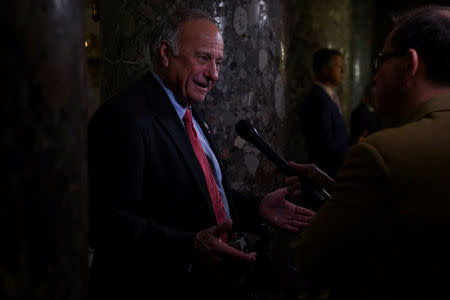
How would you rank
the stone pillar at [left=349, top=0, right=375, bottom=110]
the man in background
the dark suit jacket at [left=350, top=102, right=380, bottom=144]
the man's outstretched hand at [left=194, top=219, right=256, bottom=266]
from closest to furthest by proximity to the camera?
the man in background, the man's outstretched hand at [left=194, top=219, right=256, bottom=266], the dark suit jacket at [left=350, top=102, right=380, bottom=144], the stone pillar at [left=349, top=0, right=375, bottom=110]

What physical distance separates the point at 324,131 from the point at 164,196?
2699mm

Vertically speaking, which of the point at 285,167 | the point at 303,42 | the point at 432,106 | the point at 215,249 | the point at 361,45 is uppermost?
the point at 361,45

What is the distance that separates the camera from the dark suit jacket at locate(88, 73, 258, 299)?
1.65m

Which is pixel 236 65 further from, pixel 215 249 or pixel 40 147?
pixel 40 147

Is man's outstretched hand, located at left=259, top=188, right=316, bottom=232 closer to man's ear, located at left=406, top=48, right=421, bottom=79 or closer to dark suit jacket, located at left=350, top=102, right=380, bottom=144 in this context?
man's ear, located at left=406, top=48, right=421, bottom=79

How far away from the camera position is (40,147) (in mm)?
1072

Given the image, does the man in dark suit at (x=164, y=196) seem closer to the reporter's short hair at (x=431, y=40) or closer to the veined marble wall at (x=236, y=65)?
the veined marble wall at (x=236, y=65)

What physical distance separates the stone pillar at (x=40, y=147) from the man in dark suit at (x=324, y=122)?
3260 mm

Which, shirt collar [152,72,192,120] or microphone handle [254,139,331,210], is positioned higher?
shirt collar [152,72,192,120]

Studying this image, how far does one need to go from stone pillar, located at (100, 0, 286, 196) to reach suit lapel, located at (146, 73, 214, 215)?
0.40 metres

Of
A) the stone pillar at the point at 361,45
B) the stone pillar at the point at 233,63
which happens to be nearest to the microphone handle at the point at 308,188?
the stone pillar at the point at 233,63

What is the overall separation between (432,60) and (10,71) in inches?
39.8

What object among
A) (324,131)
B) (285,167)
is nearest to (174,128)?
(285,167)

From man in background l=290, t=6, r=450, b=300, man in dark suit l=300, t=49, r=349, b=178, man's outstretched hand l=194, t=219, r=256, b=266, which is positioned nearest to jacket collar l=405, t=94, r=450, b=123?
man in background l=290, t=6, r=450, b=300
